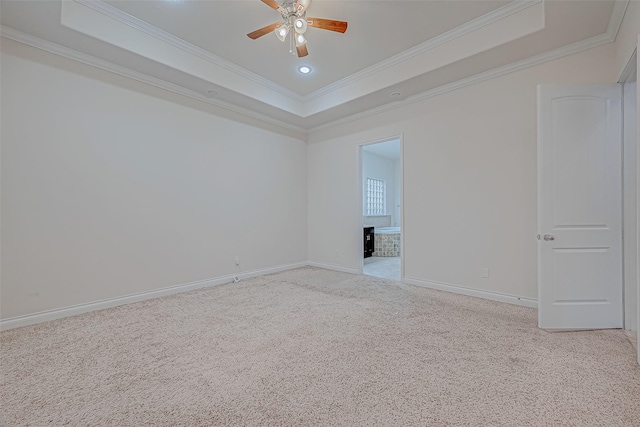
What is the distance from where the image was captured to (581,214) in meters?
2.53

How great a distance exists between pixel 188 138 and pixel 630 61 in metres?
4.72

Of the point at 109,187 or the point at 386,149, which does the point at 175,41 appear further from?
the point at 386,149

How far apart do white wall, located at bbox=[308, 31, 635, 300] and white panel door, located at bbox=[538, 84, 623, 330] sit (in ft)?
1.75

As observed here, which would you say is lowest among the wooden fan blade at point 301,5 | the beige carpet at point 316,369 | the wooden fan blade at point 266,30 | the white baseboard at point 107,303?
the beige carpet at point 316,369

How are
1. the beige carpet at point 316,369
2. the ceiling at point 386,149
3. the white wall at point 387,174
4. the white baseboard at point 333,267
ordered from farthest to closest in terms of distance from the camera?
1. the white wall at point 387,174
2. the ceiling at point 386,149
3. the white baseboard at point 333,267
4. the beige carpet at point 316,369

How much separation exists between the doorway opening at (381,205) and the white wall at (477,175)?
1.64 meters

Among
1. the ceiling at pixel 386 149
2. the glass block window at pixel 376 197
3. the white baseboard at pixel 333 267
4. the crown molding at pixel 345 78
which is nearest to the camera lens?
the crown molding at pixel 345 78

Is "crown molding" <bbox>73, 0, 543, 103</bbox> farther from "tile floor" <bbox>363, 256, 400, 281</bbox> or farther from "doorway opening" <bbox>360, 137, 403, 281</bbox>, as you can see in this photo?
"tile floor" <bbox>363, 256, 400, 281</bbox>

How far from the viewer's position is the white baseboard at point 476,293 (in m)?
3.13

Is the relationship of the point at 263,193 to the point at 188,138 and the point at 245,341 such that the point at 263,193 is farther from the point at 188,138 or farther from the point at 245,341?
the point at 245,341

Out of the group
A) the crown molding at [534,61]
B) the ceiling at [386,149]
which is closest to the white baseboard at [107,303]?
the crown molding at [534,61]

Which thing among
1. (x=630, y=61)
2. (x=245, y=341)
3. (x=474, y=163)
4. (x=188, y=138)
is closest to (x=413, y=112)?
(x=474, y=163)

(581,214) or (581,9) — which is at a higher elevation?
(581,9)

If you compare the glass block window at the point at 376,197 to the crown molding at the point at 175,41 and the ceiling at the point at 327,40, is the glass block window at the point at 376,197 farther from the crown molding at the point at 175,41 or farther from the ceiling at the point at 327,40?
the crown molding at the point at 175,41
